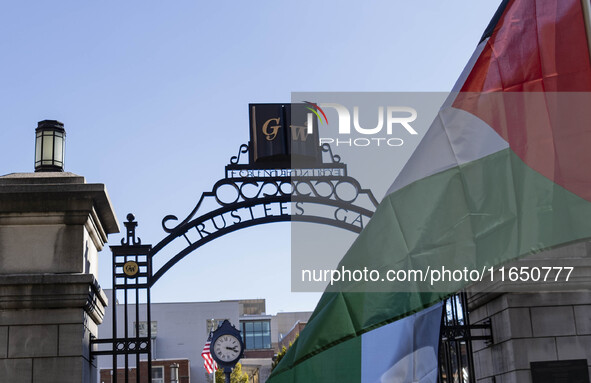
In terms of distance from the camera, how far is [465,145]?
5.89 m

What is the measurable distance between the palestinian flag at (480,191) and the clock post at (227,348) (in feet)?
41.6

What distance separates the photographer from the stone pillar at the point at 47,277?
29.5ft

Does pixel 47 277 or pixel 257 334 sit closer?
pixel 47 277

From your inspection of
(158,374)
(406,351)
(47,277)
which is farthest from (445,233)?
(158,374)

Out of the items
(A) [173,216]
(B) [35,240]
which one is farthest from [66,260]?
(A) [173,216]

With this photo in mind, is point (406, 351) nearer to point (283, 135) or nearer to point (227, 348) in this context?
point (283, 135)

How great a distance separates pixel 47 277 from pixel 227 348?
10.5m

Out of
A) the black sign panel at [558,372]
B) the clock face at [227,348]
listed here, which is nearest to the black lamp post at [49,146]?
the black sign panel at [558,372]

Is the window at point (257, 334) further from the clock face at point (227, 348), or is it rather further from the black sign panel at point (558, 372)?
the black sign panel at point (558, 372)

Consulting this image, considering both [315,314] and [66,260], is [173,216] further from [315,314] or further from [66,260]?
[315,314]

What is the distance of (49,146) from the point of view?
1039 cm

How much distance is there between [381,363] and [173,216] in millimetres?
7941

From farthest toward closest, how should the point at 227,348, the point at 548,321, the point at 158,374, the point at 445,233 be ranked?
the point at 158,374
the point at 227,348
the point at 548,321
the point at 445,233

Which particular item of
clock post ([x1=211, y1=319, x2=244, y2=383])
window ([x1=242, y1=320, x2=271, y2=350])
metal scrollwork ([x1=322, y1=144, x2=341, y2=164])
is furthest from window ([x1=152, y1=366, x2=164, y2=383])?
metal scrollwork ([x1=322, y1=144, x2=341, y2=164])
